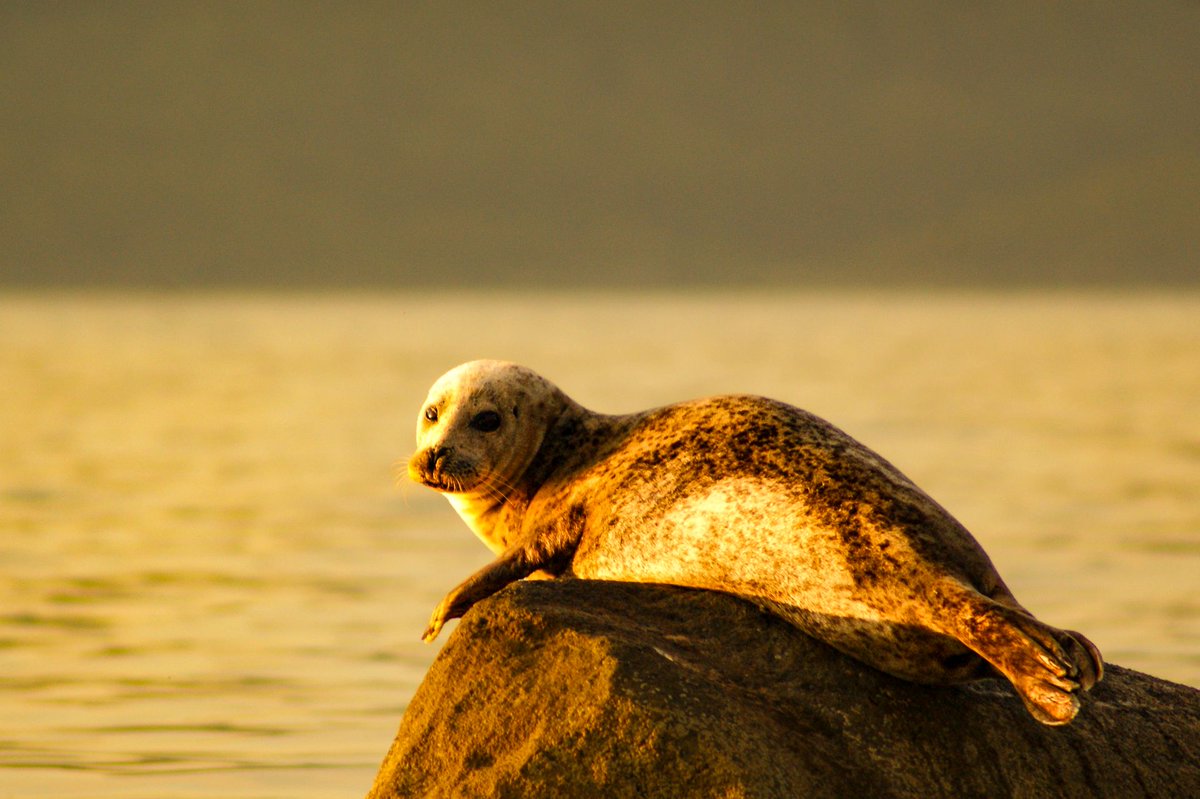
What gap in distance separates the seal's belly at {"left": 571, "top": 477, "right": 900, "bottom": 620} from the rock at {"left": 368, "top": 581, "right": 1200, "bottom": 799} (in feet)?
0.36

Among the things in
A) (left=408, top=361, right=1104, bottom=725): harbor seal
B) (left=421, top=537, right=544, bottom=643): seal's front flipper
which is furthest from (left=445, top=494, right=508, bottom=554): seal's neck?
(left=421, top=537, right=544, bottom=643): seal's front flipper

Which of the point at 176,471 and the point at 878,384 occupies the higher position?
the point at 878,384

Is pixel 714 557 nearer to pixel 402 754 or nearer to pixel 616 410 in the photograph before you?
pixel 402 754

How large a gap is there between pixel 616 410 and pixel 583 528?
2254 cm

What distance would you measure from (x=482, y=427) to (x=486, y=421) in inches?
1.2

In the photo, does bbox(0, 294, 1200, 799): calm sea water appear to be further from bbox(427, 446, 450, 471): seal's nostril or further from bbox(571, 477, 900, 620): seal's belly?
bbox(571, 477, 900, 620): seal's belly

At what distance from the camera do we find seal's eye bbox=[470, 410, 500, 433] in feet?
26.6

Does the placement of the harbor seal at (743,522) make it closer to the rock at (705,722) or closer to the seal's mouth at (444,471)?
the seal's mouth at (444,471)

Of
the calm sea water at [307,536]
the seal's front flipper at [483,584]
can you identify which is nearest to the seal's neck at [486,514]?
the seal's front flipper at [483,584]

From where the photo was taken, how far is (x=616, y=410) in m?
29.9

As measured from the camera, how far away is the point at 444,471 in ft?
26.2

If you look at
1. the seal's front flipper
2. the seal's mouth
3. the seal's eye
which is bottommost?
the seal's front flipper

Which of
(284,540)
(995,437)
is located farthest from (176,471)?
(995,437)

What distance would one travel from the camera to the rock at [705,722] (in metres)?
5.83
